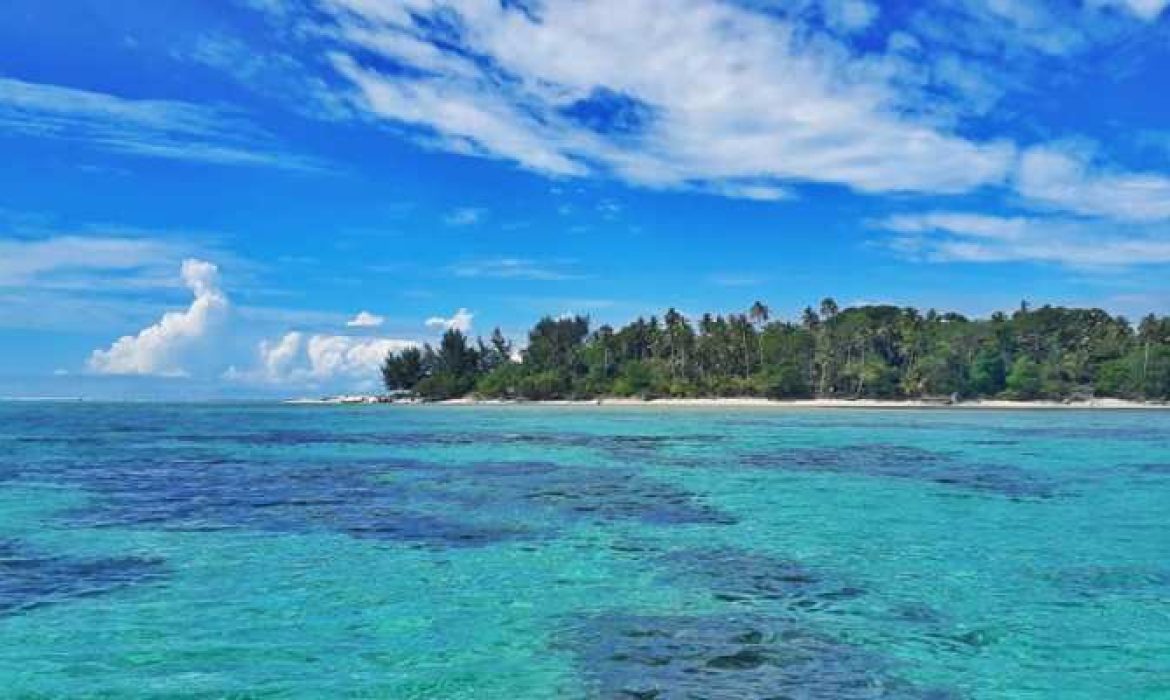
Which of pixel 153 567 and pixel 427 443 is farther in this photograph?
pixel 427 443

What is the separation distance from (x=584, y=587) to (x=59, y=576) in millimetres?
9002

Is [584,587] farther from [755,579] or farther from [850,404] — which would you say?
[850,404]

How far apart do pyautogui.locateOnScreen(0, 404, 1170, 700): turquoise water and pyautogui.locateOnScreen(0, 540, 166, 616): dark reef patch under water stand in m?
0.07

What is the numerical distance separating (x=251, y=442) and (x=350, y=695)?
50999 mm

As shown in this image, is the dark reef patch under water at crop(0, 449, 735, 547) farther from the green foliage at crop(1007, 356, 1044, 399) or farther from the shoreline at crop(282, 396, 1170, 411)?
the green foliage at crop(1007, 356, 1044, 399)

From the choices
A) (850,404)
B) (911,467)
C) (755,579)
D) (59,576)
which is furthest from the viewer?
(850,404)

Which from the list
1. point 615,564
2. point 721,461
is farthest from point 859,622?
point 721,461

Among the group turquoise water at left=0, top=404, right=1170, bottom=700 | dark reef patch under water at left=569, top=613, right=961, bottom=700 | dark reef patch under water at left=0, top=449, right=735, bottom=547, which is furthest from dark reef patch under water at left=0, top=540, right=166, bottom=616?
dark reef patch under water at left=569, top=613, right=961, bottom=700

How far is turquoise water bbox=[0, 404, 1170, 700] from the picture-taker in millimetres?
9945

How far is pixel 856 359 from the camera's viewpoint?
5989 inches

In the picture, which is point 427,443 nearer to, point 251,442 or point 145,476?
point 251,442

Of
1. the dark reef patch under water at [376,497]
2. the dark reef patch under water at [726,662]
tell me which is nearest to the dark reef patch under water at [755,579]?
the dark reef patch under water at [726,662]

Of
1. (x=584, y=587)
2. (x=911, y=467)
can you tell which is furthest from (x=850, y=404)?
(x=584, y=587)

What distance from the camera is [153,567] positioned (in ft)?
51.9
